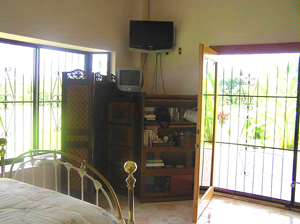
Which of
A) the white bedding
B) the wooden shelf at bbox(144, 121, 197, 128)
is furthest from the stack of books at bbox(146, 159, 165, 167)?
the white bedding

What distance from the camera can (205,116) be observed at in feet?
11.5

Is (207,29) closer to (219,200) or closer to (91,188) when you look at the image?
(219,200)

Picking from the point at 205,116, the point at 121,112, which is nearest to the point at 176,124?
the point at 205,116

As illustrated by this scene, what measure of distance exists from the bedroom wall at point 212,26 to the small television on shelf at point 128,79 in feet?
1.94

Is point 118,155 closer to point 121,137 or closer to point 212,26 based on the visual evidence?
point 121,137

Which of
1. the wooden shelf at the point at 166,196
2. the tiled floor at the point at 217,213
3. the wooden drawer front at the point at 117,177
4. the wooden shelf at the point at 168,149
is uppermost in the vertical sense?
the wooden shelf at the point at 168,149

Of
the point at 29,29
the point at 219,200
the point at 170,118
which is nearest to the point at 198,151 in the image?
the point at 170,118

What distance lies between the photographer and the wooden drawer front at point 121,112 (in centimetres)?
374

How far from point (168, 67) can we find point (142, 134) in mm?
1241

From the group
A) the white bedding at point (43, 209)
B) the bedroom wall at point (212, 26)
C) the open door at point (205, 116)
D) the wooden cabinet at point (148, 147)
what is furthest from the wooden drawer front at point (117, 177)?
the white bedding at point (43, 209)

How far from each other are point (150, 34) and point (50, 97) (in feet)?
5.58

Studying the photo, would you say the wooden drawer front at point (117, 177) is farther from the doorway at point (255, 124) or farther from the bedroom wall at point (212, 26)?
the bedroom wall at point (212, 26)

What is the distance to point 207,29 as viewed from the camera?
4004 mm

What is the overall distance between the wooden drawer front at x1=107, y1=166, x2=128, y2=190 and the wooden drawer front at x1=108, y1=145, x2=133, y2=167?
9cm
